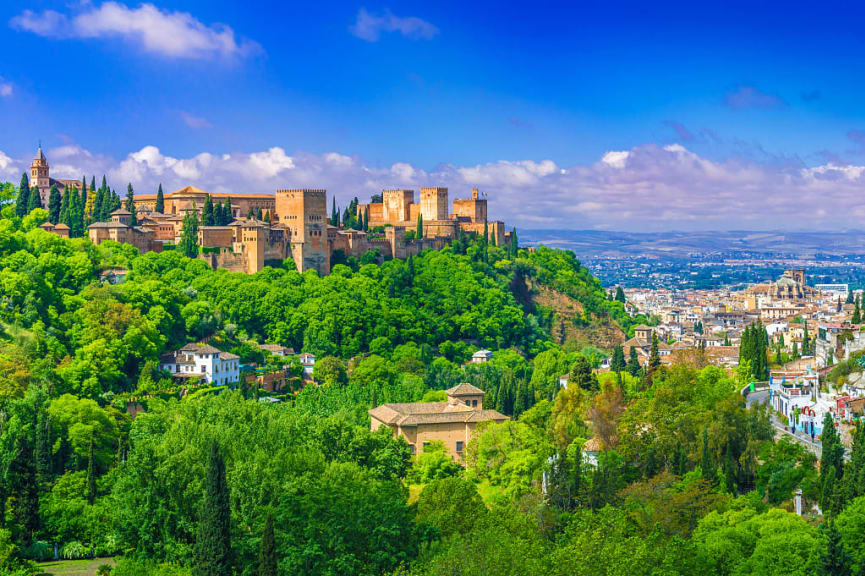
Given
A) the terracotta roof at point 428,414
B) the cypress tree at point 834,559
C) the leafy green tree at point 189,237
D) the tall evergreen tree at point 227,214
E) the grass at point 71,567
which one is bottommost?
the grass at point 71,567

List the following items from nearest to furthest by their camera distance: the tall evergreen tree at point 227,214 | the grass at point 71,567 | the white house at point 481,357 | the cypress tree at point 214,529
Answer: the cypress tree at point 214,529 < the grass at point 71,567 < the white house at point 481,357 < the tall evergreen tree at point 227,214

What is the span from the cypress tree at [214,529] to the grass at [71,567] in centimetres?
466

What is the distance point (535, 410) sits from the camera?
159 feet

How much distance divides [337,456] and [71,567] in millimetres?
9269

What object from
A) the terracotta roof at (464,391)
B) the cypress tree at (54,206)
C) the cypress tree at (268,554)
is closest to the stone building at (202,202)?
the cypress tree at (54,206)

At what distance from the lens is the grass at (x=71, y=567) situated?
32.1 m

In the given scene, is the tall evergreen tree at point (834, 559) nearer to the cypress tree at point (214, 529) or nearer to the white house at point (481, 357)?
the cypress tree at point (214, 529)

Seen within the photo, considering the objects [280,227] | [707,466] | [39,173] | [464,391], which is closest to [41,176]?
[39,173]

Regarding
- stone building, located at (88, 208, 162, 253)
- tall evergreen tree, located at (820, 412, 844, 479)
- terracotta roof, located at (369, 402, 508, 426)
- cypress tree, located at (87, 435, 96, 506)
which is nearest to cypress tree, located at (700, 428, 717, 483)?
tall evergreen tree, located at (820, 412, 844, 479)

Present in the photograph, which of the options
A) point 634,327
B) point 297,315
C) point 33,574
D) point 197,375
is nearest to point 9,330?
point 197,375

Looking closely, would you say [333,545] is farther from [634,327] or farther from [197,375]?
[634,327]

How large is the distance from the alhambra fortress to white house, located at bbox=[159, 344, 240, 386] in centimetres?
1571

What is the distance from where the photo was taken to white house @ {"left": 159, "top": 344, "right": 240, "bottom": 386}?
5434 centimetres

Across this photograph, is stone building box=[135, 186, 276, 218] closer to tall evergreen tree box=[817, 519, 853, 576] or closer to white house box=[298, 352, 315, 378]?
white house box=[298, 352, 315, 378]
